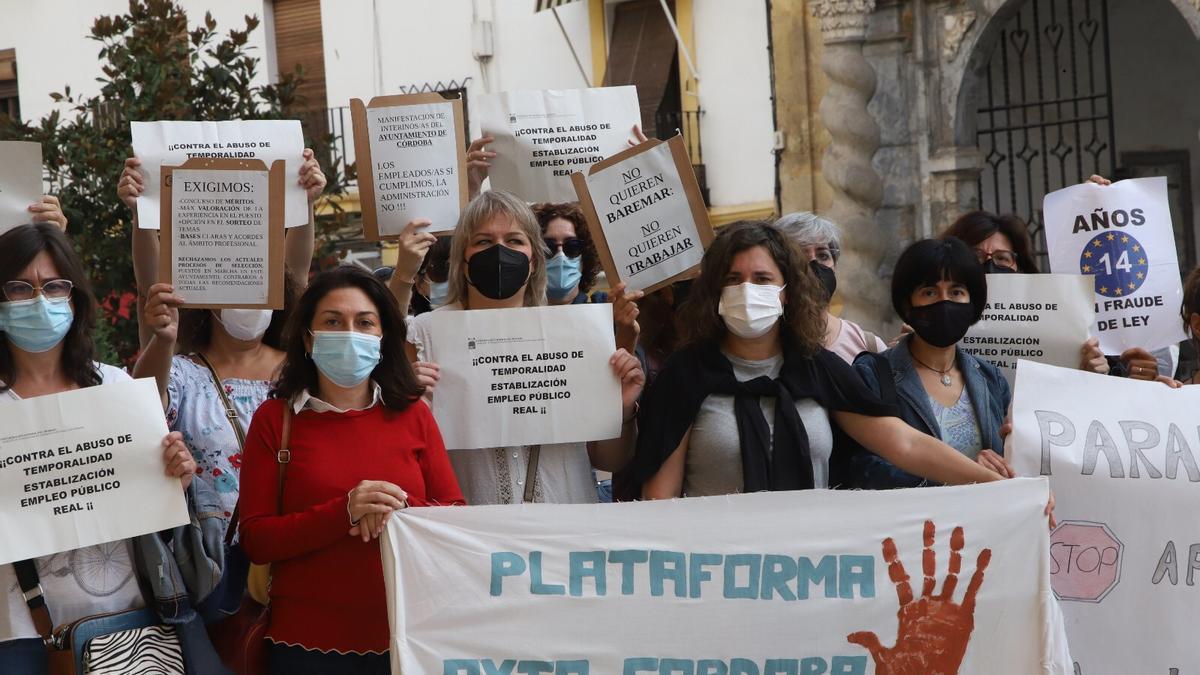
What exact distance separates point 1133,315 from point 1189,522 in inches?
49.0

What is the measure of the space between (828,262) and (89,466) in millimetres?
2583

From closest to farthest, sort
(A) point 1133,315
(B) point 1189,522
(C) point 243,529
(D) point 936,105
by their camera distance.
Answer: (C) point 243,529 < (B) point 1189,522 < (A) point 1133,315 < (D) point 936,105

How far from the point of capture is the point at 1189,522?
4.54 m

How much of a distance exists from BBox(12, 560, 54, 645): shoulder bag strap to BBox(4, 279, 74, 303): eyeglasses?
0.67 meters

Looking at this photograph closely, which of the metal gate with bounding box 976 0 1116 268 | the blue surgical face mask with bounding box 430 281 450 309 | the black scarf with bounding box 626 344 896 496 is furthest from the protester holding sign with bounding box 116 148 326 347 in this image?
the metal gate with bounding box 976 0 1116 268

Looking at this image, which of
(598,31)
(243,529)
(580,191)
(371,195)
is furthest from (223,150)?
(598,31)

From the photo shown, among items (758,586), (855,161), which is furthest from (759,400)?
(855,161)

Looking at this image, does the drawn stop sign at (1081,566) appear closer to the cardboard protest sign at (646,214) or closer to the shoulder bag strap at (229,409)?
the cardboard protest sign at (646,214)

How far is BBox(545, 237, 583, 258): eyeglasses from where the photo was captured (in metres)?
5.24

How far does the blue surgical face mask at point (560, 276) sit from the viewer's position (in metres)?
5.18

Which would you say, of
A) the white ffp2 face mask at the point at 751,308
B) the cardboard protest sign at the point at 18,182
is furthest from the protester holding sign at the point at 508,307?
the cardboard protest sign at the point at 18,182

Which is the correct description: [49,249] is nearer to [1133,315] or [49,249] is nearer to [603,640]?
[603,640]

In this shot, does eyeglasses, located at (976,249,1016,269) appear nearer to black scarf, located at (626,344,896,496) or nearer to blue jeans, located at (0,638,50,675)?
black scarf, located at (626,344,896,496)

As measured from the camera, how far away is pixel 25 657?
3.78m
